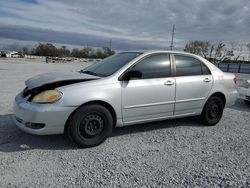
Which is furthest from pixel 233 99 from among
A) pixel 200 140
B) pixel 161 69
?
pixel 161 69

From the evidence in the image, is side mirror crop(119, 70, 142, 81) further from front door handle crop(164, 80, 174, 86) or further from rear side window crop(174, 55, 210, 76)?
rear side window crop(174, 55, 210, 76)

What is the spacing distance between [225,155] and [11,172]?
9.97 feet

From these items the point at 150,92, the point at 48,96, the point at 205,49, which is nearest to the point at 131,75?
the point at 150,92

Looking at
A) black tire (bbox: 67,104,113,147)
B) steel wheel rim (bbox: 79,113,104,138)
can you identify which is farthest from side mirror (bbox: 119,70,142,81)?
steel wheel rim (bbox: 79,113,104,138)

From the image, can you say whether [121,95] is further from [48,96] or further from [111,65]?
[48,96]

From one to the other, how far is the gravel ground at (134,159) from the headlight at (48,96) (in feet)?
2.51

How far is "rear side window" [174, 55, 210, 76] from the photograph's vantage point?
4.74 m

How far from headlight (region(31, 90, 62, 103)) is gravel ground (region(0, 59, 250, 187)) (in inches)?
30.1

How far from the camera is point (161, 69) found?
4.52 metres

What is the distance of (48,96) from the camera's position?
3.57m

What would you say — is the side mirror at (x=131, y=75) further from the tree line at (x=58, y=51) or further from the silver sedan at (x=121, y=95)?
the tree line at (x=58, y=51)

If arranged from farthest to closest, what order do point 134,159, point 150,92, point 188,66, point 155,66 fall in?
point 188,66
point 155,66
point 150,92
point 134,159

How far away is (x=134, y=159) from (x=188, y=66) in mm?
2359

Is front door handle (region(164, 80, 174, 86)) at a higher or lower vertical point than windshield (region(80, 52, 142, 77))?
lower
